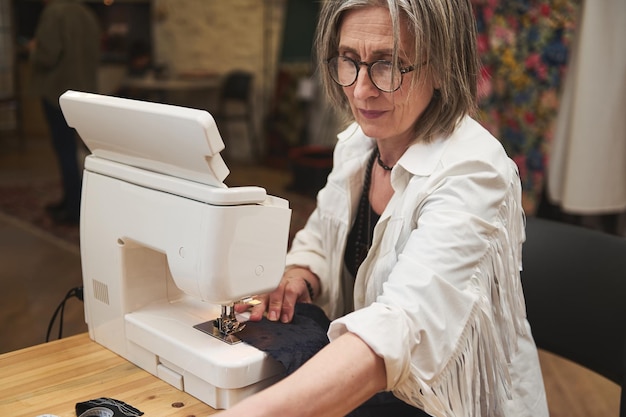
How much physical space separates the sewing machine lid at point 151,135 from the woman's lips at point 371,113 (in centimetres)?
38

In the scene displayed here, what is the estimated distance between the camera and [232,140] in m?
7.23

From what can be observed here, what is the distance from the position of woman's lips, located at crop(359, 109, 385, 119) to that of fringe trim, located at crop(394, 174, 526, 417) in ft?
0.92

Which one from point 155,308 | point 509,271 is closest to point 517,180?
point 509,271

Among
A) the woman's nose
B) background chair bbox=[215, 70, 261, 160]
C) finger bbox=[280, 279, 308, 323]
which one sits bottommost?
background chair bbox=[215, 70, 261, 160]

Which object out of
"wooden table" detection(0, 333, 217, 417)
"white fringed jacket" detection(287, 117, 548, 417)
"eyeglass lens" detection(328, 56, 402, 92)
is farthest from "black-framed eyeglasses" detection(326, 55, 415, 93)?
"wooden table" detection(0, 333, 217, 417)

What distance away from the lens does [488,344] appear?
1207 millimetres

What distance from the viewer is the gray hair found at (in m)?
1.24

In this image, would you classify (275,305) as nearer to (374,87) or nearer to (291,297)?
(291,297)

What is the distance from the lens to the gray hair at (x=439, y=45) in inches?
48.7

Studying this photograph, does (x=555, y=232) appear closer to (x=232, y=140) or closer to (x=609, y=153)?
(x=609, y=153)

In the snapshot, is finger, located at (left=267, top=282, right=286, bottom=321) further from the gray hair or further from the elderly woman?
the gray hair

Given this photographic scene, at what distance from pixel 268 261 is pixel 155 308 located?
0.98 ft

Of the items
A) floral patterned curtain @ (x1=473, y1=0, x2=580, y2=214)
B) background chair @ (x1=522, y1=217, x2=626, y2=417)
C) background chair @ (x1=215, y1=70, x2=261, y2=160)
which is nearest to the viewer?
background chair @ (x1=522, y1=217, x2=626, y2=417)

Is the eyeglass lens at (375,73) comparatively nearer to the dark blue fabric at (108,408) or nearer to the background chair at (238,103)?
the dark blue fabric at (108,408)
